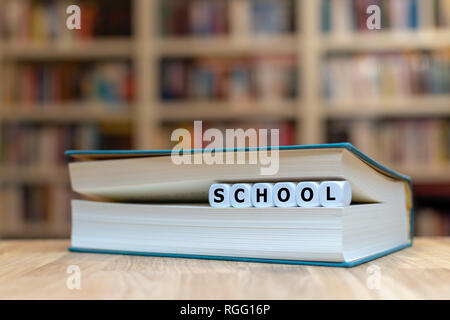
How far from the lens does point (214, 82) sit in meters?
2.10

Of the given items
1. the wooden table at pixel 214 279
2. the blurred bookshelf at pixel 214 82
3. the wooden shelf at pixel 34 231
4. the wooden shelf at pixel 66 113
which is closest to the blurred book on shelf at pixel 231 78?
the blurred bookshelf at pixel 214 82

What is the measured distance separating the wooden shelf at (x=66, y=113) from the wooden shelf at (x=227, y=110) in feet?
0.61

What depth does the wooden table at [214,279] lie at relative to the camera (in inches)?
12.7

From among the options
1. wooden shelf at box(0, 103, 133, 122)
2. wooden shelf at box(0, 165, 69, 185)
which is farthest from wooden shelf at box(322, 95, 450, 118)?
wooden shelf at box(0, 165, 69, 185)

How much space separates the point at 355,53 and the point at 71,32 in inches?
48.0

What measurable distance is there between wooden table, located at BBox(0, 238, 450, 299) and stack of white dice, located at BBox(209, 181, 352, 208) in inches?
2.2

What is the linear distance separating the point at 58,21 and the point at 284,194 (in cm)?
197

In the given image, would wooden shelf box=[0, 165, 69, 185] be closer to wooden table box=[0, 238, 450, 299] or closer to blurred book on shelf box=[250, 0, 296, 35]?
blurred book on shelf box=[250, 0, 296, 35]

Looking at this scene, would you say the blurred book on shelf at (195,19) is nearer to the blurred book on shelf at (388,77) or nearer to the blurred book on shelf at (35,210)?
the blurred book on shelf at (388,77)

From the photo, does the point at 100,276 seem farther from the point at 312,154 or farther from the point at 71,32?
the point at 71,32

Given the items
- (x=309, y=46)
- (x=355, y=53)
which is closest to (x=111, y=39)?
(x=309, y=46)

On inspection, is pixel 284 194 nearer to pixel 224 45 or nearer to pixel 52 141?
pixel 224 45

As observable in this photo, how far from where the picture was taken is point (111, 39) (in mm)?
2123

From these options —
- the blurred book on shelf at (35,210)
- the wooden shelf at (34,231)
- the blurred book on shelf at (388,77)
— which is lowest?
the wooden shelf at (34,231)
